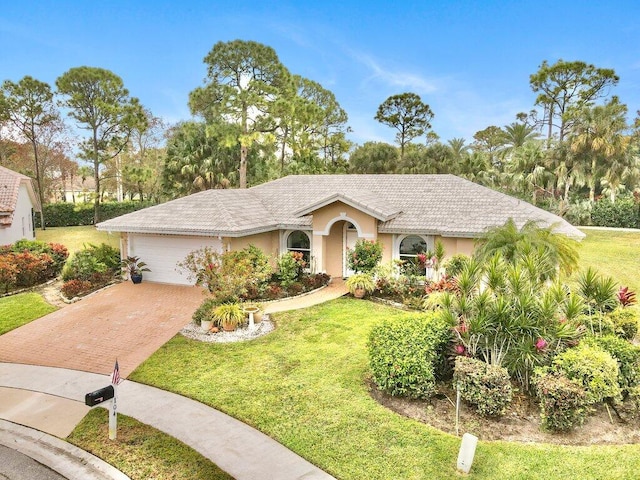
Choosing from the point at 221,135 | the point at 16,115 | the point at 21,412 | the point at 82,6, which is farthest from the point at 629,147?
the point at 16,115

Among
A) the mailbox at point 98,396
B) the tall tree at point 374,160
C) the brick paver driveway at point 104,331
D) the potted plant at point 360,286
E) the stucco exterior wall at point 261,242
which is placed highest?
the tall tree at point 374,160

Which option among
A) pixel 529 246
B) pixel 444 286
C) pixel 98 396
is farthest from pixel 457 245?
pixel 98 396

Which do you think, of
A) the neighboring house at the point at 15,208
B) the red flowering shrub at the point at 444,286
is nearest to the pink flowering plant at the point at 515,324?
the red flowering shrub at the point at 444,286

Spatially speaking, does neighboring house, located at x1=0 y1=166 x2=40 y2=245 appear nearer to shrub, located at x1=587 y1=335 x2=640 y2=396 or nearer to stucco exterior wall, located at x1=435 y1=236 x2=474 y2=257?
stucco exterior wall, located at x1=435 y1=236 x2=474 y2=257

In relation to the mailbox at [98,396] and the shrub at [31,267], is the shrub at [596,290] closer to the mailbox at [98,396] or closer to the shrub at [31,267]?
the mailbox at [98,396]

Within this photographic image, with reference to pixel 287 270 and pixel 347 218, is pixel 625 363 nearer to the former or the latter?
pixel 347 218

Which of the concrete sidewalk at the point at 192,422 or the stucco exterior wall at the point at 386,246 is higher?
the stucco exterior wall at the point at 386,246
